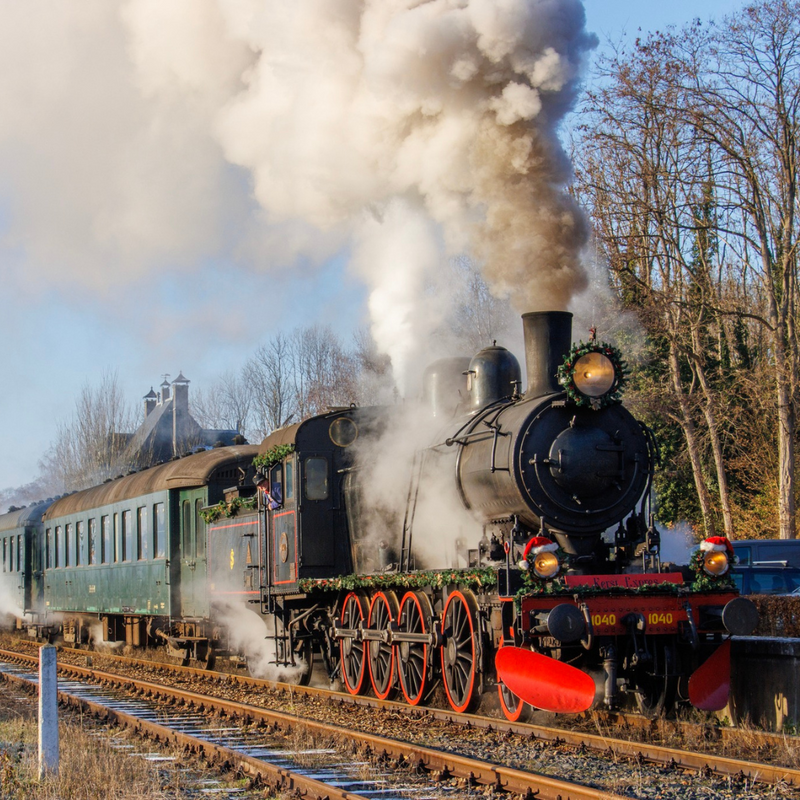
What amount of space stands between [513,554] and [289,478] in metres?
3.72

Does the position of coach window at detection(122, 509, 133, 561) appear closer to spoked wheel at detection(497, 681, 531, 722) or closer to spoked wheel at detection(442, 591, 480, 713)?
spoked wheel at detection(442, 591, 480, 713)

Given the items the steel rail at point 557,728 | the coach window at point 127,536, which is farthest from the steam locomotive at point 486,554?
the coach window at point 127,536

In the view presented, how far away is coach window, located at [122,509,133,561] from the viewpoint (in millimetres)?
17250

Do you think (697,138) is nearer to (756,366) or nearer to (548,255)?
(756,366)

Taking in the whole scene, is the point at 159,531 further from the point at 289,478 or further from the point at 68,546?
the point at 68,546

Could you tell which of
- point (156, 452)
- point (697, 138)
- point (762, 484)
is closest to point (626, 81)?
point (697, 138)

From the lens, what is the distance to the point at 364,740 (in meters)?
7.37

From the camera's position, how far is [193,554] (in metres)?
15.1

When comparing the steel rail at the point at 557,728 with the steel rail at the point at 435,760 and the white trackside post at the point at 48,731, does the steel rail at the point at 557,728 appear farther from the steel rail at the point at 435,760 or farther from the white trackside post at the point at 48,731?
the white trackside post at the point at 48,731

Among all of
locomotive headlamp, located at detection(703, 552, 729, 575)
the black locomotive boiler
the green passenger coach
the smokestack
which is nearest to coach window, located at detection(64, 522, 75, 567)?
the green passenger coach

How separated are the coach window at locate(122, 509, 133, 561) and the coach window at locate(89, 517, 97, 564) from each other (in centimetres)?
176

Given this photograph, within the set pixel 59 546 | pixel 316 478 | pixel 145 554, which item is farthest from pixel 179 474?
pixel 59 546

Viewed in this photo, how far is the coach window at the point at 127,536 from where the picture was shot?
Answer: 56.6ft

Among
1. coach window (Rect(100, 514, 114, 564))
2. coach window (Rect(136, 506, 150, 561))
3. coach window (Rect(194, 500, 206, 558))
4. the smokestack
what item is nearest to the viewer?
the smokestack
